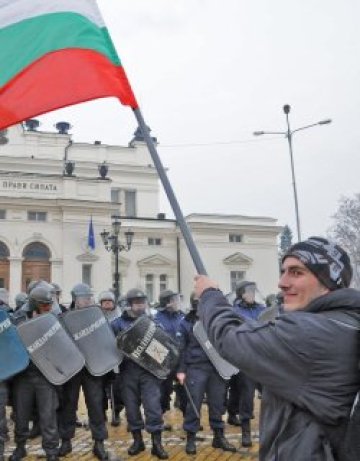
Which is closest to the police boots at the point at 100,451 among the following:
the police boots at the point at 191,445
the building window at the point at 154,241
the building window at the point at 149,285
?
the police boots at the point at 191,445

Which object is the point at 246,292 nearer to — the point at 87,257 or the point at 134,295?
the point at 134,295

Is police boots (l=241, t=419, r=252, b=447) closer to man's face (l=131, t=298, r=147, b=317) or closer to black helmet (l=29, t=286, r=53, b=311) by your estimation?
man's face (l=131, t=298, r=147, b=317)

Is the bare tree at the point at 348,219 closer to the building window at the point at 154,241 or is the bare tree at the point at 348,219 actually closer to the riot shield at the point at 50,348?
the building window at the point at 154,241

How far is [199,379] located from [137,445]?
1142 millimetres

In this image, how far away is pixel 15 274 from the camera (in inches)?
1395

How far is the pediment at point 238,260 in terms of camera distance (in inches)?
1734

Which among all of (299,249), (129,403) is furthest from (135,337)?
(299,249)

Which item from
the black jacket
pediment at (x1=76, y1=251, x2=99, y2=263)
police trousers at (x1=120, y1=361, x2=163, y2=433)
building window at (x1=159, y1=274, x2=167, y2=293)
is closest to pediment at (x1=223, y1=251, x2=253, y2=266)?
building window at (x1=159, y1=274, x2=167, y2=293)

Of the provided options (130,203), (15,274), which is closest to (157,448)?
(15,274)

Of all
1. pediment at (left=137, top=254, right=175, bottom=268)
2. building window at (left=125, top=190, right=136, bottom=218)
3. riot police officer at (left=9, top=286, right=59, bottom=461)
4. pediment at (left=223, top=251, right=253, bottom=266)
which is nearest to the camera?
riot police officer at (left=9, top=286, right=59, bottom=461)

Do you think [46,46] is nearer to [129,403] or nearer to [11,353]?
[11,353]

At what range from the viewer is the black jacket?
84.1 inches

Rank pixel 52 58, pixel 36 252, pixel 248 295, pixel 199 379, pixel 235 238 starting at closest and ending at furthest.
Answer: pixel 52 58 → pixel 199 379 → pixel 248 295 → pixel 36 252 → pixel 235 238

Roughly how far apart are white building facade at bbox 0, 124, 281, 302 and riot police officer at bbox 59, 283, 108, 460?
28.2 metres
